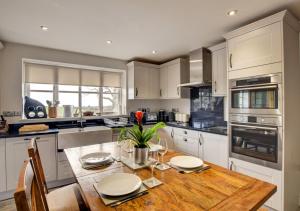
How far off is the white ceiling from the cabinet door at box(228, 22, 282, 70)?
0.64 ft

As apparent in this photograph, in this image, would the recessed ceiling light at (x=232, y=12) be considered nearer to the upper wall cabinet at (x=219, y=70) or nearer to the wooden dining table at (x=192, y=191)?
the upper wall cabinet at (x=219, y=70)

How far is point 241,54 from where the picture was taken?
2072mm

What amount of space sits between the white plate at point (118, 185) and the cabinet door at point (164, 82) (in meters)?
2.90

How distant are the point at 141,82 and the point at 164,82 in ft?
1.85

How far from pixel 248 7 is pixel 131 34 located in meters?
1.49

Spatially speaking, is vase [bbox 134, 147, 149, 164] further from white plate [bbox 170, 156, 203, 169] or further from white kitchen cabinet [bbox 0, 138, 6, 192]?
white kitchen cabinet [bbox 0, 138, 6, 192]

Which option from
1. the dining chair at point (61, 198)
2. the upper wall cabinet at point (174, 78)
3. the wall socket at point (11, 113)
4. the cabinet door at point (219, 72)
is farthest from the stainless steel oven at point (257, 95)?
the wall socket at point (11, 113)

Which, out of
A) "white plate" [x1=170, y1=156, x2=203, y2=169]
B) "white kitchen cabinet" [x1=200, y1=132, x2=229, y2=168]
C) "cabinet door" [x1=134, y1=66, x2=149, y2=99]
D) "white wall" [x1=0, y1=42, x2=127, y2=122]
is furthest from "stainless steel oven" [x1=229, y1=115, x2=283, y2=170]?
"white wall" [x1=0, y1=42, x2=127, y2=122]

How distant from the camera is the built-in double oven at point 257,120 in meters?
1.76

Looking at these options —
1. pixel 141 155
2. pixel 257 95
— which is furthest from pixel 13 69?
pixel 257 95

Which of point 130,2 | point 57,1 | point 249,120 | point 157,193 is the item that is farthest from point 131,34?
point 157,193

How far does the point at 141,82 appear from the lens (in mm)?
3773

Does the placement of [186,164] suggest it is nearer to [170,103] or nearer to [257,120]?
[257,120]

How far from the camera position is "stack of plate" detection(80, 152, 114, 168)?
1361 millimetres
